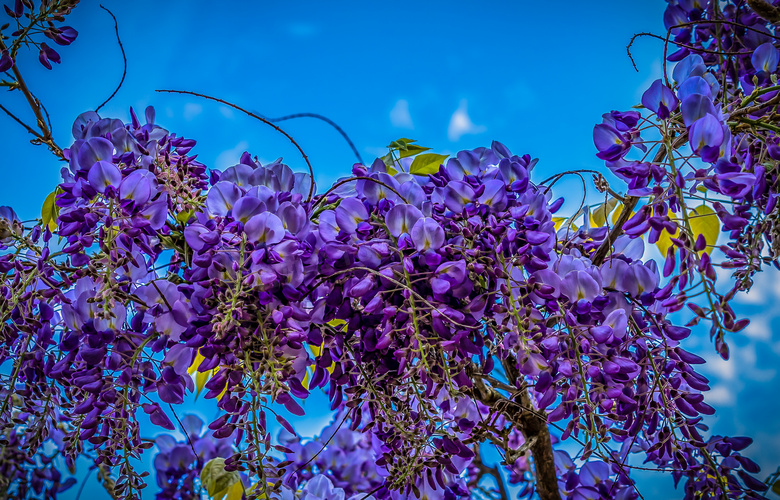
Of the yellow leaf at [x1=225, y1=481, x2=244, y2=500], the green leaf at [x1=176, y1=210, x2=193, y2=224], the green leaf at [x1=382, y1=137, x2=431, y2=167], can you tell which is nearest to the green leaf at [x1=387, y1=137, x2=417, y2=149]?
the green leaf at [x1=382, y1=137, x2=431, y2=167]

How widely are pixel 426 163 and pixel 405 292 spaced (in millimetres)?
290

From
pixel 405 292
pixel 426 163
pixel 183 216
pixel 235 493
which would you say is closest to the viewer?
pixel 405 292

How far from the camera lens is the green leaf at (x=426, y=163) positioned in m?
0.75

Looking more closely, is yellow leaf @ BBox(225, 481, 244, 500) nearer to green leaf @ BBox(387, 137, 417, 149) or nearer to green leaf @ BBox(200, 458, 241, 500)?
green leaf @ BBox(200, 458, 241, 500)

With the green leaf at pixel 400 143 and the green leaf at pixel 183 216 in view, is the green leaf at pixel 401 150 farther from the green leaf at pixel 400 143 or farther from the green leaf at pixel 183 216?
the green leaf at pixel 183 216

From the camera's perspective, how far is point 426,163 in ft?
2.48

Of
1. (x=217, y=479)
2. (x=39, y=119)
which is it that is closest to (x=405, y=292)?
(x=217, y=479)

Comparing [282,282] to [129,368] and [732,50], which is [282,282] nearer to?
[129,368]

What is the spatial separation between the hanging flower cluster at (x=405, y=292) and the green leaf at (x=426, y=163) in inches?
4.3

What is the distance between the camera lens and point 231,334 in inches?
20.0

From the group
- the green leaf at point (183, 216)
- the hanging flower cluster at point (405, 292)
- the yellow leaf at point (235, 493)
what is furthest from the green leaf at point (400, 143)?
the yellow leaf at point (235, 493)

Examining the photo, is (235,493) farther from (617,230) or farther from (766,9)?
(766,9)

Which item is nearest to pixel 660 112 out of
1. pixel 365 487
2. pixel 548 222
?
pixel 548 222

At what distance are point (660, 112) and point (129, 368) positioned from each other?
1.97 ft
